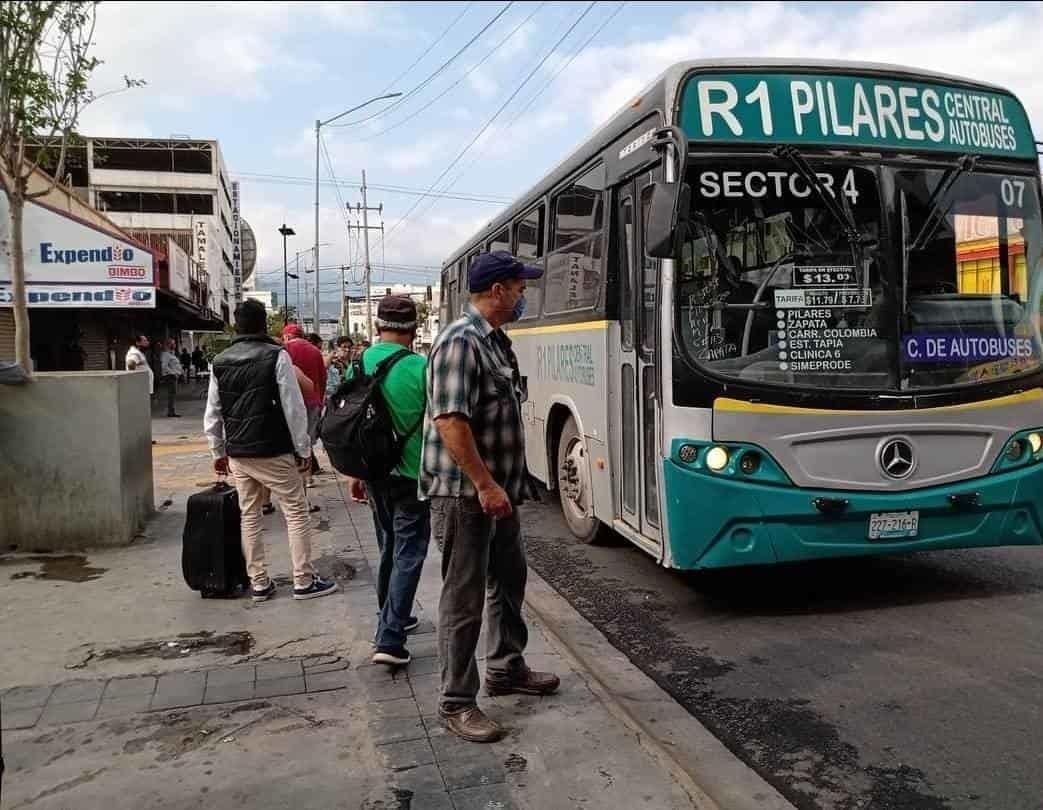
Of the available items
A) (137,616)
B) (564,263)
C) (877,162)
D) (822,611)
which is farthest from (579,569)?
(877,162)

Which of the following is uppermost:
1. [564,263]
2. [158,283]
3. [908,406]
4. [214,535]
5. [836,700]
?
[158,283]

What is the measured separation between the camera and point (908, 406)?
16.1ft

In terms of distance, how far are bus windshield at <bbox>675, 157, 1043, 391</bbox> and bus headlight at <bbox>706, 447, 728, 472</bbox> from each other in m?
0.44

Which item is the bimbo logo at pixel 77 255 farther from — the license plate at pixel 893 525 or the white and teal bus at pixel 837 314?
the license plate at pixel 893 525

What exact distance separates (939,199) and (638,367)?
2.04 m

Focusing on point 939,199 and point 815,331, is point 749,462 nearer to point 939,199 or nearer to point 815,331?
point 815,331

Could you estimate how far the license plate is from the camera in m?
4.93

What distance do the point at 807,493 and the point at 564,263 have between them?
323 centimetres

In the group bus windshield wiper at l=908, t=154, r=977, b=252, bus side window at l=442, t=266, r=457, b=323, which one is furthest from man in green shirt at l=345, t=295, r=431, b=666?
bus side window at l=442, t=266, r=457, b=323

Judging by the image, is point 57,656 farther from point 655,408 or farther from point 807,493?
point 807,493

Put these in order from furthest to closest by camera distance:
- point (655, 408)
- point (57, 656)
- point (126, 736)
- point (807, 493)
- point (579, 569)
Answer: point (579, 569) → point (655, 408) → point (807, 493) → point (57, 656) → point (126, 736)

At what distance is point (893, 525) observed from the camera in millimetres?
4953

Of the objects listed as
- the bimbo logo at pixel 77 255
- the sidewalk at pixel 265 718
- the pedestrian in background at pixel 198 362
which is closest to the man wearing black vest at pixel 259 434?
the sidewalk at pixel 265 718

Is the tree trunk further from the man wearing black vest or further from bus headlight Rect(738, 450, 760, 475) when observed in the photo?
bus headlight Rect(738, 450, 760, 475)
